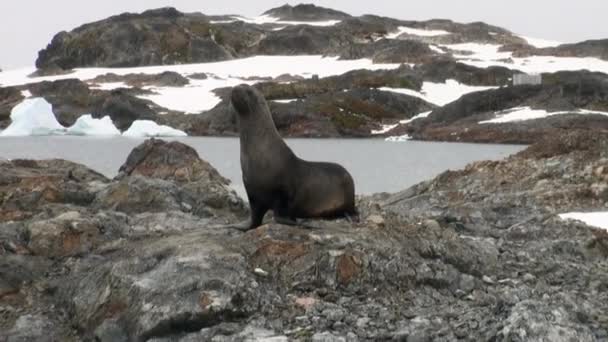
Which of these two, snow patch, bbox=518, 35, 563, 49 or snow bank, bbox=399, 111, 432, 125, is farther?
snow patch, bbox=518, 35, 563, 49

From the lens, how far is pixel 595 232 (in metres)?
11.1

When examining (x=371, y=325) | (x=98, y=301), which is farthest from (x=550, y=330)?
(x=98, y=301)

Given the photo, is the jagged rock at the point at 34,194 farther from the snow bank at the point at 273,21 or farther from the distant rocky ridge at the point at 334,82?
the snow bank at the point at 273,21

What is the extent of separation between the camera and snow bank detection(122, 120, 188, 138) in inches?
2255

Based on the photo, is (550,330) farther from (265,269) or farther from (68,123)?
(68,123)

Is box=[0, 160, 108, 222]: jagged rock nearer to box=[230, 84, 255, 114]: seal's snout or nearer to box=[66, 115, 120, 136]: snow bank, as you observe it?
box=[230, 84, 255, 114]: seal's snout

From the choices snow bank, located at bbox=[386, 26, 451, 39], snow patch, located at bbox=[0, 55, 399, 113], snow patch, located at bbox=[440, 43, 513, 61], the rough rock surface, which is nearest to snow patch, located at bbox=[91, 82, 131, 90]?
snow patch, located at bbox=[0, 55, 399, 113]

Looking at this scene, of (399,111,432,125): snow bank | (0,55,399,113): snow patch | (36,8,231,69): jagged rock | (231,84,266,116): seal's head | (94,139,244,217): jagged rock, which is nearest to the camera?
(231,84,266,116): seal's head

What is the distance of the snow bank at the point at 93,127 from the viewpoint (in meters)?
57.9

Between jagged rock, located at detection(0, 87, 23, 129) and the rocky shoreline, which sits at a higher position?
the rocky shoreline

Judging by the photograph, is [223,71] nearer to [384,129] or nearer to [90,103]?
[90,103]

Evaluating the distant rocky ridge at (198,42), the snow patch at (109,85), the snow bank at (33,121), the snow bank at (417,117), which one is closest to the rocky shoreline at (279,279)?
the snow bank at (33,121)

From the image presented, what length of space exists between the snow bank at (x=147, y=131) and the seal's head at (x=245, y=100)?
49.0 metres

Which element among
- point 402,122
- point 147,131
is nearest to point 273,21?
point 402,122
